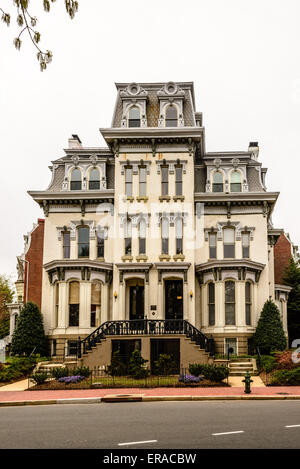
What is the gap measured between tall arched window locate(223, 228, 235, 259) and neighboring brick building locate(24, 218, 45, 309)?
13.1 metres

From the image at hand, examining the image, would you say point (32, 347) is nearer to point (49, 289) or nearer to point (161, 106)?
point (49, 289)

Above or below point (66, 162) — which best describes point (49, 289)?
below

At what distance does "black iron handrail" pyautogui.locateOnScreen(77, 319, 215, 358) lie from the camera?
30.1 m

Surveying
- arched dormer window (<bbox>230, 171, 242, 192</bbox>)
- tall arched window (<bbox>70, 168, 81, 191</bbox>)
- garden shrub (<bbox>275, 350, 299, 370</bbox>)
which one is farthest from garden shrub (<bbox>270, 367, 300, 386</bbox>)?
tall arched window (<bbox>70, 168, 81, 191</bbox>)

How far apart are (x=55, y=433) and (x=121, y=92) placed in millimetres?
26878

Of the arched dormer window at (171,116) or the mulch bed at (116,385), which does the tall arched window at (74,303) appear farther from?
the arched dormer window at (171,116)

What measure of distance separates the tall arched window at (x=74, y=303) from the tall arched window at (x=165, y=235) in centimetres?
561

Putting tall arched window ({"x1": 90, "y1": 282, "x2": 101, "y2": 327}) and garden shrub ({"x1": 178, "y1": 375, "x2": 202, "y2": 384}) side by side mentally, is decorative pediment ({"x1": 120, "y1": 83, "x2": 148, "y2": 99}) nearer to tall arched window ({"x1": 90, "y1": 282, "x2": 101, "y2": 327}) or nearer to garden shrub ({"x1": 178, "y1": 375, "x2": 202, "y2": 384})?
tall arched window ({"x1": 90, "y1": 282, "x2": 101, "y2": 327})

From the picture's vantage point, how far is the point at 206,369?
81.9 ft

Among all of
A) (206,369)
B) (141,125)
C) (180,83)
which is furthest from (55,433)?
(180,83)

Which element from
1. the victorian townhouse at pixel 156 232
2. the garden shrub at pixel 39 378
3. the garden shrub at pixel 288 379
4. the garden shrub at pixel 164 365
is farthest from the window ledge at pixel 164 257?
the garden shrub at pixel 288 379

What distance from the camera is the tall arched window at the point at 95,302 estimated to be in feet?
114
